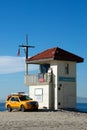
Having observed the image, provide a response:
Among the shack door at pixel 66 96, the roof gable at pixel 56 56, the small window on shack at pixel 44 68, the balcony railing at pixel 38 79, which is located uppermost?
the roof gable at pixel 56 56

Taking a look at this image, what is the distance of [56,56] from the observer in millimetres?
50812

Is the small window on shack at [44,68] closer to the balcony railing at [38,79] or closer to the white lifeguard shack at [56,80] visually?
the white lifeguard shack at [56,80]

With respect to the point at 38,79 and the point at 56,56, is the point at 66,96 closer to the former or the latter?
the point at 38,79

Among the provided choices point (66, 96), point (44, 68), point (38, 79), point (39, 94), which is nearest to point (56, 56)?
point (44, 68)

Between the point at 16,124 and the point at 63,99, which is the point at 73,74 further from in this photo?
the point at 16,124

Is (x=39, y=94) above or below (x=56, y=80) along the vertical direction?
below

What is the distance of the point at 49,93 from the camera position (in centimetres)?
5109

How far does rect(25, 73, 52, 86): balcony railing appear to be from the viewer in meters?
51.5

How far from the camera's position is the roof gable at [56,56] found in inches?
2013

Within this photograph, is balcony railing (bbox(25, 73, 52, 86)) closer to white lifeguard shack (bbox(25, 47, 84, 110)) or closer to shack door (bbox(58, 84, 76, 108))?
white lifeguard shack (bbox(25, 47, 84, 110))

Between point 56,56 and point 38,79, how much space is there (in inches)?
159

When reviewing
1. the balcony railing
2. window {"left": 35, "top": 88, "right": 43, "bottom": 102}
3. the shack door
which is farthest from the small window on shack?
the shack door

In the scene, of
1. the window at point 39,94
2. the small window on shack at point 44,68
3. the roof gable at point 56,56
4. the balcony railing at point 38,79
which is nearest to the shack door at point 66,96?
the balcony railing at point 38,79

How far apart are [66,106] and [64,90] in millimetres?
1874
